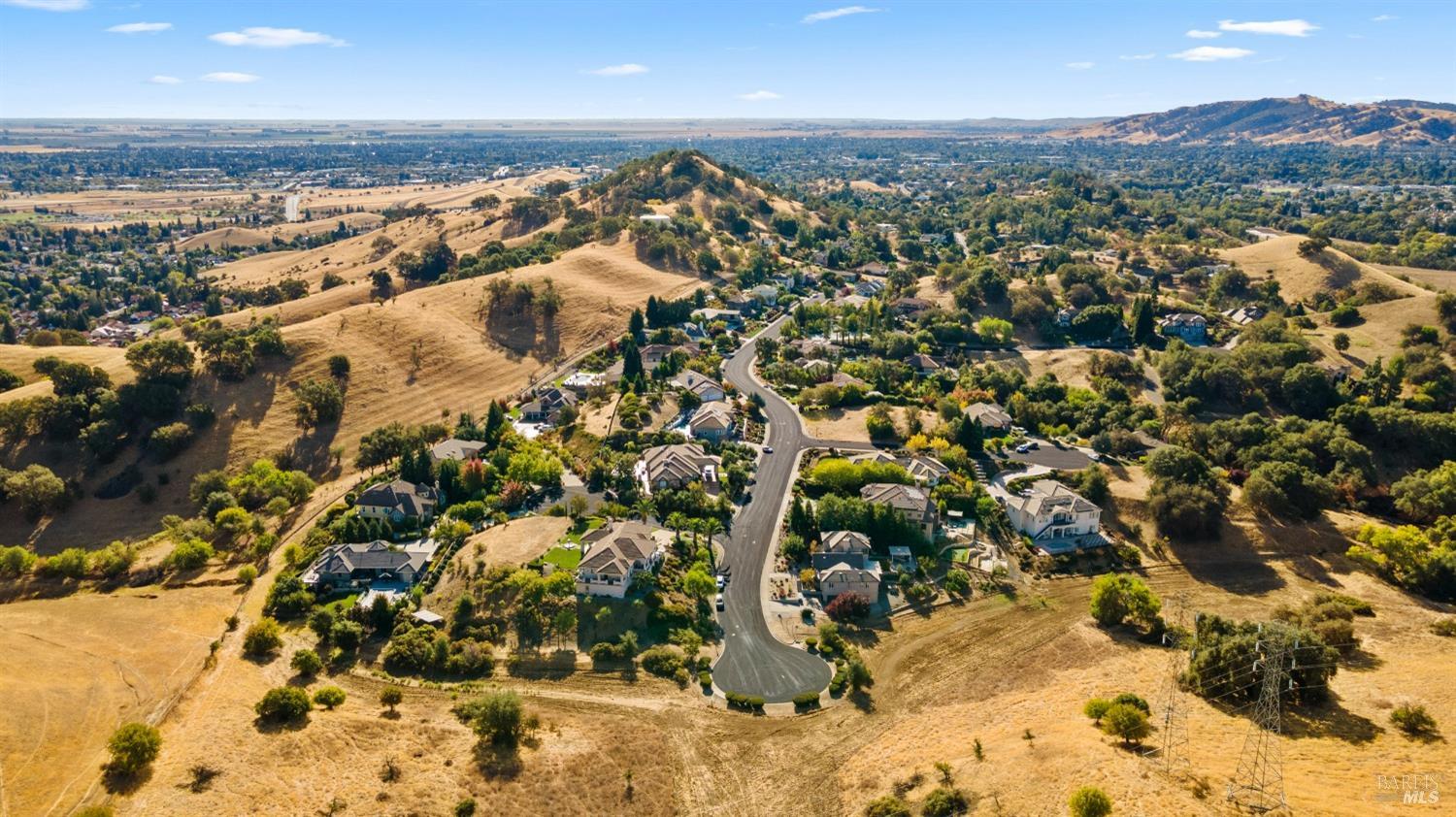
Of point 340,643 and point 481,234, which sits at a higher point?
point 481,234

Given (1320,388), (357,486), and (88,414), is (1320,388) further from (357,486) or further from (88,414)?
(88,414)

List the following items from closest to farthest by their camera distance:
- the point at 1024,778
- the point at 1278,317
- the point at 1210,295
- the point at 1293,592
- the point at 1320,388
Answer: the point at 1024,778
the point at 1293,592
the point at 1320,388
the point at 1278,317
the point at 1210,295

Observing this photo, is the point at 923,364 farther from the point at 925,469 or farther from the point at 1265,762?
the point at 1265,762

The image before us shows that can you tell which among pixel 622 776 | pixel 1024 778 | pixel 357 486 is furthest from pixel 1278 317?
pixel 357 486

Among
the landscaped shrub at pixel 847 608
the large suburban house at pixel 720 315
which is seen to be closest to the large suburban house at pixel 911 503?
the landscaped shrub at pixel 847 608

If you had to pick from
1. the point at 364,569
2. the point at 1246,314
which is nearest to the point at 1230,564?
the point at 364,569

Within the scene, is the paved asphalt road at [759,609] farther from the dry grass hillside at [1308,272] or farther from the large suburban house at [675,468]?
the dry grass hillside at [1308,272]

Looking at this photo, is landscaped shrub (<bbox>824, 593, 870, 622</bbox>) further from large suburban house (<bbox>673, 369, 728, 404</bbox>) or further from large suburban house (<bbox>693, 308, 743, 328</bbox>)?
large suburban house (<bbox>693, 308, 743, 328</bbox>)
